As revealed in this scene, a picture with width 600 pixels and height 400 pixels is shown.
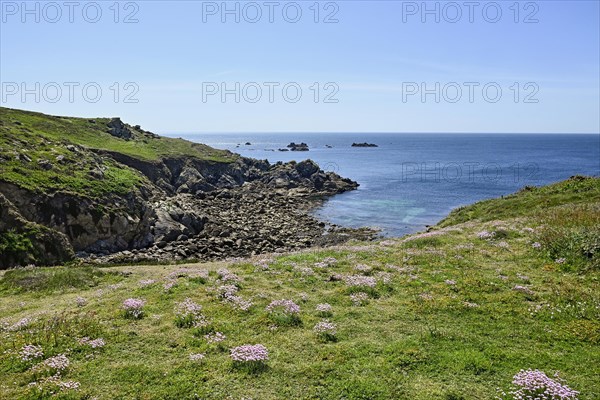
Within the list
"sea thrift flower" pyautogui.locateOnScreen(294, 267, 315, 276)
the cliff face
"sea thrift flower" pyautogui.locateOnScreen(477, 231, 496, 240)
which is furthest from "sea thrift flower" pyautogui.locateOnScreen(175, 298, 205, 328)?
the cliff face

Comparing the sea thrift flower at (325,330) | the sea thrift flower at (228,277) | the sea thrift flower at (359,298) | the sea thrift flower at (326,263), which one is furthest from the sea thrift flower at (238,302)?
the sea thrift flower at (326,263)

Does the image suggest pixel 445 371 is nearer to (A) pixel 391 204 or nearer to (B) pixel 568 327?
(B) pixel 568 327

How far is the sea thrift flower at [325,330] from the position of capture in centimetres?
1403

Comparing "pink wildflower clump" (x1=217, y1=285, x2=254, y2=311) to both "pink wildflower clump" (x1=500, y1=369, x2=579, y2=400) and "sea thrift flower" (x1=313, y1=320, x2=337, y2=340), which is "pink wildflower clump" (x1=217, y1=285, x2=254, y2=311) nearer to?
"sea thrift flower" (x1=313, y1=320, x2=337, y2=340)

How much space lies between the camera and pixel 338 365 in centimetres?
1204

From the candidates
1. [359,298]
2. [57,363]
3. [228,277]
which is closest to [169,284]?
[228,277]

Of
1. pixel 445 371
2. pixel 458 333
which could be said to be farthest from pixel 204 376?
pixel 458 333

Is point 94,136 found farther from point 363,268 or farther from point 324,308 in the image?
point 324,308

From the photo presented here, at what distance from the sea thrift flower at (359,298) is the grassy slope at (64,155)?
4656cm

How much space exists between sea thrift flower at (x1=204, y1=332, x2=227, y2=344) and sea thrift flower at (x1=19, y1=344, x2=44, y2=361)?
5.32 metres

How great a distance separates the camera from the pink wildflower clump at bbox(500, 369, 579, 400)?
389 inches

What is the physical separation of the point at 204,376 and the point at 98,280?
15639mm

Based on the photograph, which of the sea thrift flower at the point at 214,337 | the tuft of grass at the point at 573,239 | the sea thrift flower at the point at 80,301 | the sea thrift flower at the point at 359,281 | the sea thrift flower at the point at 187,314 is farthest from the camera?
the tuft of grass at the point at 573,239

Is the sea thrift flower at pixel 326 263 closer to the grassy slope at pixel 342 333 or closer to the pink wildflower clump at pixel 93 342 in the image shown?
the grassy slope at pixel 342 333
